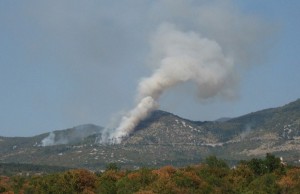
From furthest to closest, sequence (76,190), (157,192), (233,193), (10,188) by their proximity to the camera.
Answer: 1. (10,188)
2. (76,190)
3. (233,193)
4. (157,192)

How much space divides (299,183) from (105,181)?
155 ft

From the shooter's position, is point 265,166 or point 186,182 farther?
point 265,166

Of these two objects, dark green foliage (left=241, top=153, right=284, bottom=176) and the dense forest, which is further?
dark green foliage (left=241, top=153, right=284, bottom=176)

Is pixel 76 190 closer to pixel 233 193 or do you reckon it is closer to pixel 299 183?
pixel 233 193

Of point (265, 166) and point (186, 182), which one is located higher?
point (265, 166)

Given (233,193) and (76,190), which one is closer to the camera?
(233,193)

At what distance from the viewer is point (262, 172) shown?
167m

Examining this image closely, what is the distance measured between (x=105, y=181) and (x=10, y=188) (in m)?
41.4

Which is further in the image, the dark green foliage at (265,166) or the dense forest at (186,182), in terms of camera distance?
the dark green foliage at (265,166)

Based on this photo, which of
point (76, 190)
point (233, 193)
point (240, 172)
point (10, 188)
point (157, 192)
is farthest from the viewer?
point (10, 188)

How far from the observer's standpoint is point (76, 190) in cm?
14838

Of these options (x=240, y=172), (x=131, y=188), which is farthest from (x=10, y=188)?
(x=240, y=172)

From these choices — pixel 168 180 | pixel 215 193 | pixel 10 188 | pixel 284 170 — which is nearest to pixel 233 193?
pixel 215 193

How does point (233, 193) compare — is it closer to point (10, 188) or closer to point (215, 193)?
point (215, 193)
